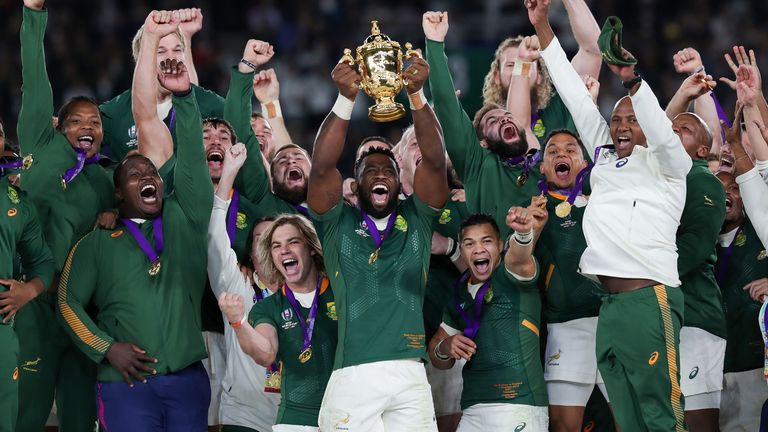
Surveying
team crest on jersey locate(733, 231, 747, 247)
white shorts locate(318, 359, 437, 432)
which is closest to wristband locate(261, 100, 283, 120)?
white shorts locate(318, 359, 437, 432)

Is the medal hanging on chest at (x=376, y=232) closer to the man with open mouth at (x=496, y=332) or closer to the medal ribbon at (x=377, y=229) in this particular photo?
the medal ribbon at (x=377, y=229)

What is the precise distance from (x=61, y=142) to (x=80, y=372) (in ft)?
4.24

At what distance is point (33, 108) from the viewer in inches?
281

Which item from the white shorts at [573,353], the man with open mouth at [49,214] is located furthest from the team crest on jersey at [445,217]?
the man with open mouth at [49,214]

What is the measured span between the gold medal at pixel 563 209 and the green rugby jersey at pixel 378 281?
975 mm

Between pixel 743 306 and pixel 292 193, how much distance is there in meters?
2.81

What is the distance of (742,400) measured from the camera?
25.5 ft

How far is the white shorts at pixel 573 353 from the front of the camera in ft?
23.4

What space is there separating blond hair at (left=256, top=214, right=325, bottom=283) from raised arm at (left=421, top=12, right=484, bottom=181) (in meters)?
0.98

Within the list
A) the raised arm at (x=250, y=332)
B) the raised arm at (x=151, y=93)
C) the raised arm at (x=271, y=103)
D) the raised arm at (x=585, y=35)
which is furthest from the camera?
the raised arm at (x=271, y=103)

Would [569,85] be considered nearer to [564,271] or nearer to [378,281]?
[564,271]

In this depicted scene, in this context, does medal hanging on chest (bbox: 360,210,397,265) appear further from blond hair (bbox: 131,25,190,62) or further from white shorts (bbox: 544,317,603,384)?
blond hair (bbox: 131,25,190,62)

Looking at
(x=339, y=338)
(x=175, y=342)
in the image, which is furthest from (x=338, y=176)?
(x=175, y=342)

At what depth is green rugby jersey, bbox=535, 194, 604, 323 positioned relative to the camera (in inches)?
283
